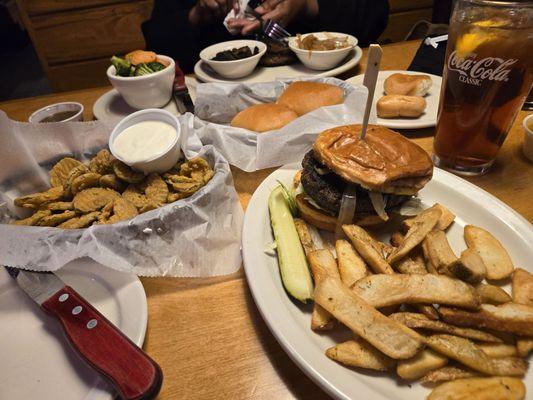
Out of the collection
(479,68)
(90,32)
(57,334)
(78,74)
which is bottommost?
(78,74)

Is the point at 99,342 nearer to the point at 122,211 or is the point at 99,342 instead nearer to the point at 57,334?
the point at 57,334

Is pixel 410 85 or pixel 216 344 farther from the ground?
pixel 410 85

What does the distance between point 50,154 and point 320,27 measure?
2.54m

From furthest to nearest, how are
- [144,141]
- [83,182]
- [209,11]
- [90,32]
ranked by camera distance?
1. [90,32]
2. [209,11]
3. [144,141]
4. [83,182]

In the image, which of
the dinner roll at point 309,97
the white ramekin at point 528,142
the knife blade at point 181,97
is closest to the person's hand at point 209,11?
the knife blade at point 181,97

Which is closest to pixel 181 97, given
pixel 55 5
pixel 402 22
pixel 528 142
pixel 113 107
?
pixel 113 107

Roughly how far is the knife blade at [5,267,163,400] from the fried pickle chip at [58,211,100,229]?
194 millimetres

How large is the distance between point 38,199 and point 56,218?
137 millimetres

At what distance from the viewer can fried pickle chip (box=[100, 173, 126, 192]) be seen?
4.13 feet

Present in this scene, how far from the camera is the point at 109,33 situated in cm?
437

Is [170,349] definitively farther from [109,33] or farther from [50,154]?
[109,33]

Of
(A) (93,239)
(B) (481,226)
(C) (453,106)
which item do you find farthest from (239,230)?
(C) (453,106)

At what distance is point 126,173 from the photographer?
1.29 metres

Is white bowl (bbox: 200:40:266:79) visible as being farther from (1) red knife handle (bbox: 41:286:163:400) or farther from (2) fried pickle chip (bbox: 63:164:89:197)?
(1) red knife handle (bbox: 41:286:163:400)
